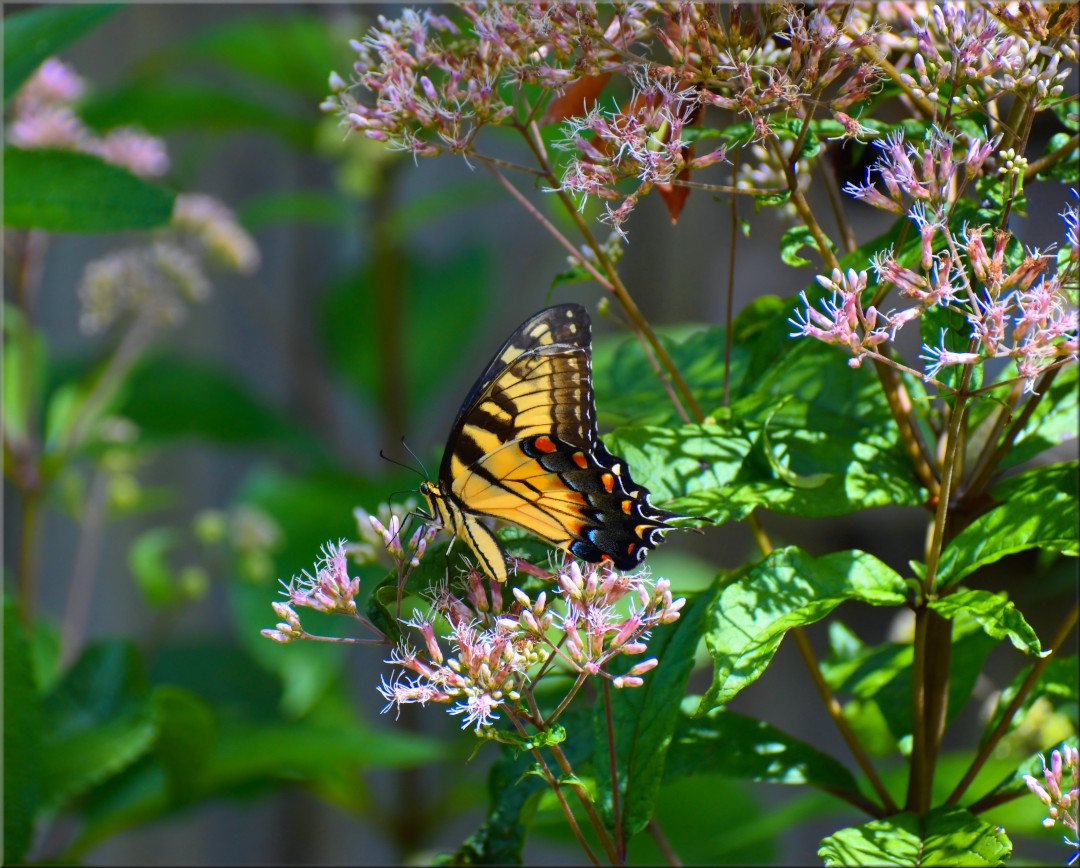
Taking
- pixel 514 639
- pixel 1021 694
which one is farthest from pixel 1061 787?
pixel 514 639

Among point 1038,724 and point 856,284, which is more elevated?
point 856,284

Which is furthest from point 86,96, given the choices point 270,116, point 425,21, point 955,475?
point 955,475

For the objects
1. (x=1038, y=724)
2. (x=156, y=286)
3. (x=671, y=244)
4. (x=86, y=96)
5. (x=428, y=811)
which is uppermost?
(x=86, y=96)

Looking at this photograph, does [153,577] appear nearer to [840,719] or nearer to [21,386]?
[21,386]

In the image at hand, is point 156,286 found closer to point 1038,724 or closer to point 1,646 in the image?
point 1,646

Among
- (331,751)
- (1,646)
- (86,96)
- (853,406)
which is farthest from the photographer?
(86,96)

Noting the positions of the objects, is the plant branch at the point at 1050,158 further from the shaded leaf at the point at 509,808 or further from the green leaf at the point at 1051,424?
the shaded leaf at the point at 509,808

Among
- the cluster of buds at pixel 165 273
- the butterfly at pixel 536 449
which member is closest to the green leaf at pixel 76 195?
the butterfly at pixel 536 449
